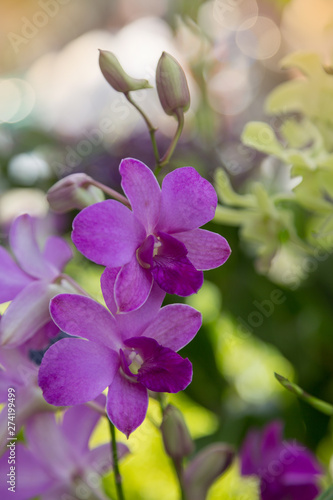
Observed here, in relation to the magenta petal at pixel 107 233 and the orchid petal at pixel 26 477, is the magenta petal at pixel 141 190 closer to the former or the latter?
the magenta petal at pixel 107 233

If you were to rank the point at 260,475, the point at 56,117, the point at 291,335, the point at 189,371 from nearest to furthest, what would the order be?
1. the point at 189,371
2. the point at 260,475
3. the point at 291,335
4. the point at 56,117

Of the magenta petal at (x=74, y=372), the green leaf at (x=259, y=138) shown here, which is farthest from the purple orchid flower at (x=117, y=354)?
the green leaf at (x=259, y=138)

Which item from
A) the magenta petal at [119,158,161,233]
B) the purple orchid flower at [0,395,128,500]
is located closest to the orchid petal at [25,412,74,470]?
the purple orchid flower at [0,395,128,500]

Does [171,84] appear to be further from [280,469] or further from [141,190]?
[280,469]

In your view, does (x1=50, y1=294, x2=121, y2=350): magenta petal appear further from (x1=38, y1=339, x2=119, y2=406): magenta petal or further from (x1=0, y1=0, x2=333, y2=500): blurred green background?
(x1=0, y1=0, x2=333, y2=500): blurred green background

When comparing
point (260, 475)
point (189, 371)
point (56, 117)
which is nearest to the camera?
point (189, 371)

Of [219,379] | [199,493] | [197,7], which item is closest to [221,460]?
[199,493]

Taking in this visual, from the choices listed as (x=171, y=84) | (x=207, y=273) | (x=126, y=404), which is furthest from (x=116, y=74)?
(x=207, y=273)

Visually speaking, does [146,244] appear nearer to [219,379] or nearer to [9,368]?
[9,368]

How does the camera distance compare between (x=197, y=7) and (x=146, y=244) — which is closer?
(x=146, y=244)
